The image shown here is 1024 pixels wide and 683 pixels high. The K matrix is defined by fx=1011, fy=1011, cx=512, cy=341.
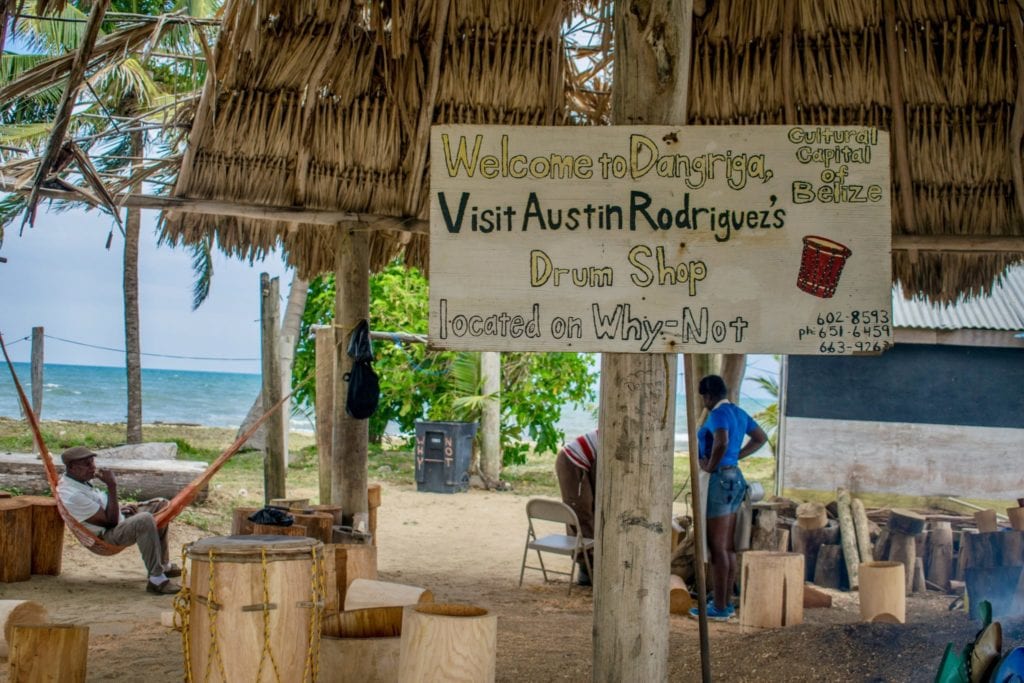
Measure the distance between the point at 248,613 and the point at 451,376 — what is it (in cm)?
989

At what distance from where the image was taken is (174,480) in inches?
340

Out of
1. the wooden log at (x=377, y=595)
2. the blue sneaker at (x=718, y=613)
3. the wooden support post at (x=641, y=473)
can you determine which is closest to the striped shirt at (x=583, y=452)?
the blue sneaker at (x=718, y=613)

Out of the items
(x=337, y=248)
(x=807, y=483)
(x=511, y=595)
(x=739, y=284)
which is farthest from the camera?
(x=807, y=483)

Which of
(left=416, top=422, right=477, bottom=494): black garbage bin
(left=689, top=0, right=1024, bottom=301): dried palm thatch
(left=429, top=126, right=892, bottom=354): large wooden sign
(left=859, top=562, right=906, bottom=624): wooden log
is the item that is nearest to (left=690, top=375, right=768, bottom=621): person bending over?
(left=859, top=562, right=906, bottom=624): wooden log

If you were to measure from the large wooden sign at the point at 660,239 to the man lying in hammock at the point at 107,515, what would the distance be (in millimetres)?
3916

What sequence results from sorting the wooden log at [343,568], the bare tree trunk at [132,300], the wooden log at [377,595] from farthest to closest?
the bare tree trunk at [132,300], the wooden log at [377,595], the wooden log at [343,568]

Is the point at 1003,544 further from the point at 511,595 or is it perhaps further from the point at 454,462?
the point at 454,462

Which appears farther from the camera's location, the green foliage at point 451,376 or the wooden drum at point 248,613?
the green foliage at point 451,376

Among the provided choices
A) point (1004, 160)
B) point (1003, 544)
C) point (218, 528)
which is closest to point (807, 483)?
point (1003, 544)

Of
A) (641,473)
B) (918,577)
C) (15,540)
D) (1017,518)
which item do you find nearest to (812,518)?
(918,577)

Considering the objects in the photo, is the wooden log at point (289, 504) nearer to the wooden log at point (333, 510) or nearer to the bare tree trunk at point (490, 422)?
the wooden log at point (333, 510)

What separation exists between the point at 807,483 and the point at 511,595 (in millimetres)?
4200

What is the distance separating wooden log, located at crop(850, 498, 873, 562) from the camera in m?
7.96

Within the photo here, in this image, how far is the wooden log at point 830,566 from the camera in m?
7.96
